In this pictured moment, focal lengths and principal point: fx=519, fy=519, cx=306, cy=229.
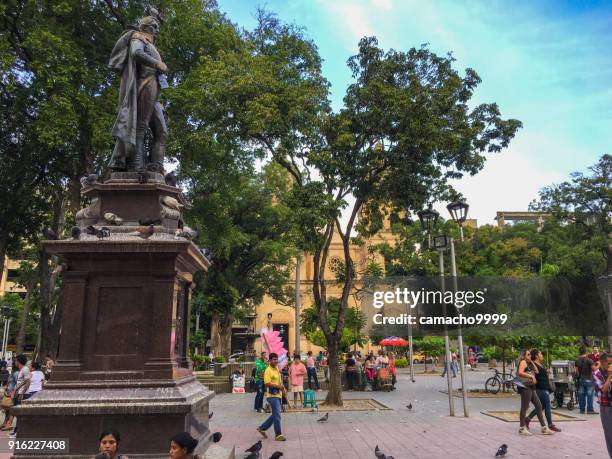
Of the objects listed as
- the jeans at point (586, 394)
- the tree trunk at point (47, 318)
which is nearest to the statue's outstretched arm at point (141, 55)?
the tree trunk at point (47, 318)

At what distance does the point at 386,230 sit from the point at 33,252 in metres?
30.0

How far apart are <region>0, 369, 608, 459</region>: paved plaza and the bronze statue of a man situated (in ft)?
11.2

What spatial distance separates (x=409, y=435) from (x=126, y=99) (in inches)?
313

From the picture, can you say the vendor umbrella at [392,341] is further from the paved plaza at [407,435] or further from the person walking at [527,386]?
the person walking at [527,386]

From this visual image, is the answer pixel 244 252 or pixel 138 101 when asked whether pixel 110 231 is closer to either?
pixel 138 101

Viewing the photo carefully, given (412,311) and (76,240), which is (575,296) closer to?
(412,311)

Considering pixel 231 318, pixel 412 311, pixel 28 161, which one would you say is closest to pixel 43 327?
pixel 28 161

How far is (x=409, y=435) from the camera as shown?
1013cm

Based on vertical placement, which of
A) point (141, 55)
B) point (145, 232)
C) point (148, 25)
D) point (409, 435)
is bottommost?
point (409, 435)

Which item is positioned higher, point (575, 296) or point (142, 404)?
point (575, 296)

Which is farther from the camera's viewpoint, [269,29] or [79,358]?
[269,29]

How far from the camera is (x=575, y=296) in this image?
13.4 metres

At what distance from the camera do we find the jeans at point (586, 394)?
13.2m

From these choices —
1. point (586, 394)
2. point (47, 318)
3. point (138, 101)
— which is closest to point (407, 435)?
point (586, 394)
